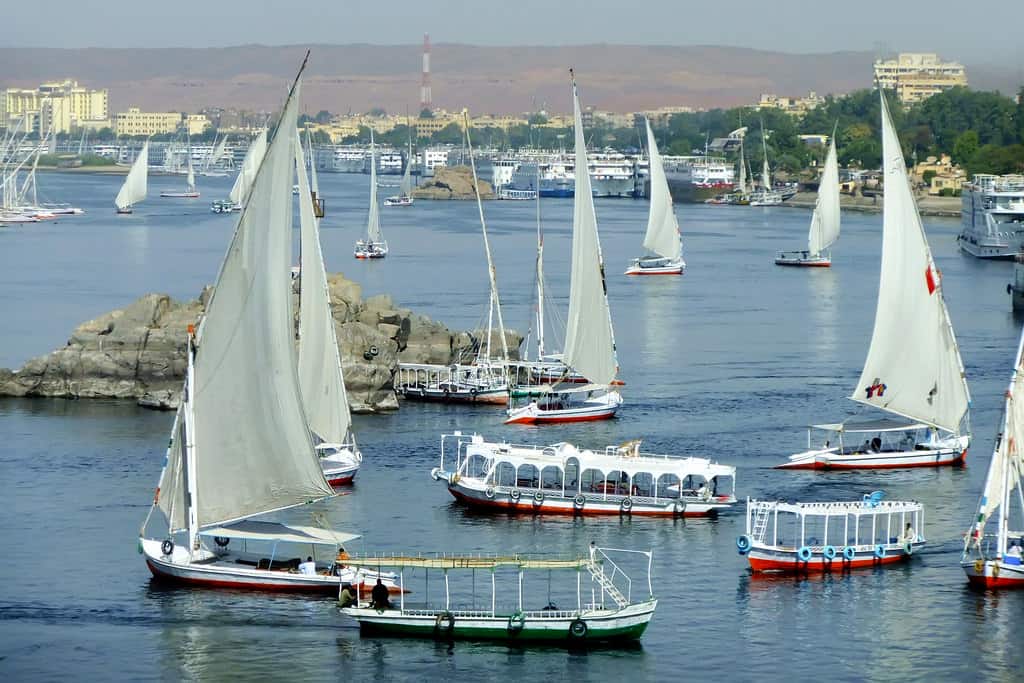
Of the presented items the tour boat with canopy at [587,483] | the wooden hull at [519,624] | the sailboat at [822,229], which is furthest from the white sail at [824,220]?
the wooden hull at [519,624]

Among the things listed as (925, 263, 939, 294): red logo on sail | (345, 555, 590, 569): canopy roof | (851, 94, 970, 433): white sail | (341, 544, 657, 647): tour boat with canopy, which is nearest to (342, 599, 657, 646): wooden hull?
(341, 544, 657, 647): tour boat with canopy

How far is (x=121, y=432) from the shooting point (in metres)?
47.5

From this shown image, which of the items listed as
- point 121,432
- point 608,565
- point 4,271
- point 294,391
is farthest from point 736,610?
point 4,271

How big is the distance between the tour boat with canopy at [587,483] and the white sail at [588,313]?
11.3m

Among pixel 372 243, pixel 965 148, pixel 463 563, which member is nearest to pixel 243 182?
pixel 372 243

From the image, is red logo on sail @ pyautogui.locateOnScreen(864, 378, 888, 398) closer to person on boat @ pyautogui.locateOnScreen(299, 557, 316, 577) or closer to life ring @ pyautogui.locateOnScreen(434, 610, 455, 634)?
person on boat @ pyautogui.locateOnScreen(299, 557, 316, 577)

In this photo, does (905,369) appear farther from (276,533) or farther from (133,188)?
(133,188)

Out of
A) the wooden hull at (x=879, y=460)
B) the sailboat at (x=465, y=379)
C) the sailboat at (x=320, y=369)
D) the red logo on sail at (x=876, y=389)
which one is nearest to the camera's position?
the sailboat at (x=320, y=369)

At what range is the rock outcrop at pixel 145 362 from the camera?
51.1 m

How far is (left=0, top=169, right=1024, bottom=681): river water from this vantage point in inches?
1118

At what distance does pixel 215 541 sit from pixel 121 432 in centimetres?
1552

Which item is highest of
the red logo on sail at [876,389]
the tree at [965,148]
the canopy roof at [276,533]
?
the tree at [965,148]

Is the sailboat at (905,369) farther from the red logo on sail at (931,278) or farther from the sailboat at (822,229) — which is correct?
the sailboat at (822,229)

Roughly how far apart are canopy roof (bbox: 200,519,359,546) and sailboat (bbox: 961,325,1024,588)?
10.6 m
